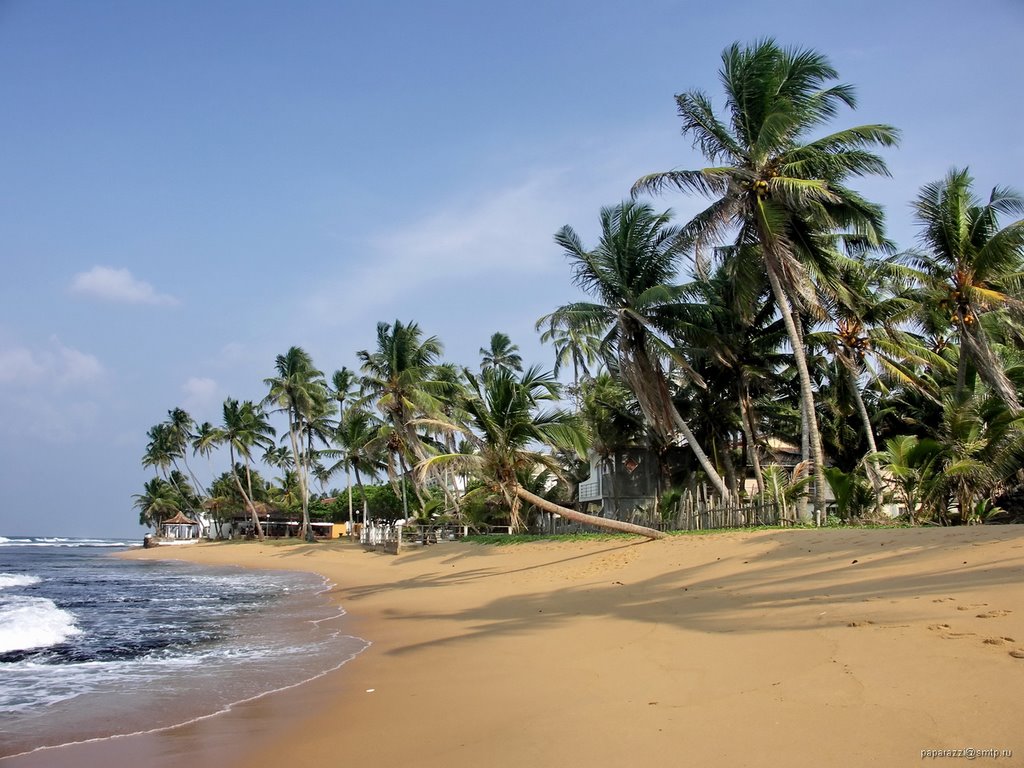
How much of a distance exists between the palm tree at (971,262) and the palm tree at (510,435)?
9779 millimetres

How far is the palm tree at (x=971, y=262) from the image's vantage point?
56.2 feet

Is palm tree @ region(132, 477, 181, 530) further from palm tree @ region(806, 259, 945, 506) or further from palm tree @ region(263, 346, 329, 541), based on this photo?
palm tree @ region(806, 259, 945, 506)

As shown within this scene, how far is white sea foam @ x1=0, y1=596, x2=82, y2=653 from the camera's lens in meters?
10.8

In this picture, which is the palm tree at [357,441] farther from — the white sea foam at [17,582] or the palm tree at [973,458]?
the palm tree at [973,458]

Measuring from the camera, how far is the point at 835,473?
51.4 ft

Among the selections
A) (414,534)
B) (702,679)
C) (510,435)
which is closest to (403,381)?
(414,534)

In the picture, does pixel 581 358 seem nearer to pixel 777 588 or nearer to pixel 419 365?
pixel 419 365

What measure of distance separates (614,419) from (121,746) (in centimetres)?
2285

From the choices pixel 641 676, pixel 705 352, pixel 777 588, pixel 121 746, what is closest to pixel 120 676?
pixel 121 746

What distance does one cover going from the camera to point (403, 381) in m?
30.5

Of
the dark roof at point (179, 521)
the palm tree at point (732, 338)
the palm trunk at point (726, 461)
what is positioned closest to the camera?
the palm tree at point (732, 338)

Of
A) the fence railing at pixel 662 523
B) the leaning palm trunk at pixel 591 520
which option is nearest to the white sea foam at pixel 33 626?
the leaning palm trunk at pixel 591 520

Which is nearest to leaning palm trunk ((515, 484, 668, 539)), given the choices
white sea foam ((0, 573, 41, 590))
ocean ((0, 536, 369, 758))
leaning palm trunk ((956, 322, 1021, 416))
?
ocean ((0, 536, 369, 758))

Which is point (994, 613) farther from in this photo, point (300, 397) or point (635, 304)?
point (300, 397)
